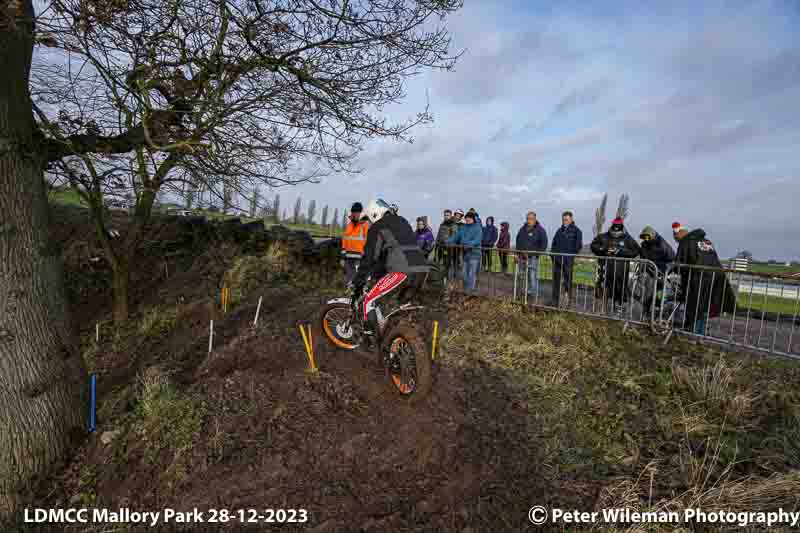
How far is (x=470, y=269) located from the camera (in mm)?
9547

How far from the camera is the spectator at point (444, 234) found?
10.5 metres

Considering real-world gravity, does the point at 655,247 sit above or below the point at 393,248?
above

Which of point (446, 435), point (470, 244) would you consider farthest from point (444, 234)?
point (446, 435)

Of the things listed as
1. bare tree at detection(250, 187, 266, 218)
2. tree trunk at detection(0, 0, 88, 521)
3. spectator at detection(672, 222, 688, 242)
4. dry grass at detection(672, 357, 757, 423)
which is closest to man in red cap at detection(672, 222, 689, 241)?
spectator at detection(672, 222, 688, 242)

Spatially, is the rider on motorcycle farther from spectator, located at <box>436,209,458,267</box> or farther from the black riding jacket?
spectator, located at <box>436,209,458,267</box>

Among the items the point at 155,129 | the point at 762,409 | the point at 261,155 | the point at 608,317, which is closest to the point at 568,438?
the point at 762,409

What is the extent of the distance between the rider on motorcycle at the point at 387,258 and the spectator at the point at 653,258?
4.31m

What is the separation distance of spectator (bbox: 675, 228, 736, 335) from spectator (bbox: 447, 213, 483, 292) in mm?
3924

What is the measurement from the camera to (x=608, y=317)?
22.1 ft

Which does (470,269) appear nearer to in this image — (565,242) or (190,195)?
(565,242)

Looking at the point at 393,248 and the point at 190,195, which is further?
the point at 190,195

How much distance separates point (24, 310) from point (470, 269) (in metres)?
7.67

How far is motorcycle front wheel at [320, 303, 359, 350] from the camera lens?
17.5 feet

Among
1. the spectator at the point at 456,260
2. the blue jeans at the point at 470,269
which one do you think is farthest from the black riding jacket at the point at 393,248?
the spectator at the point at 456,260
